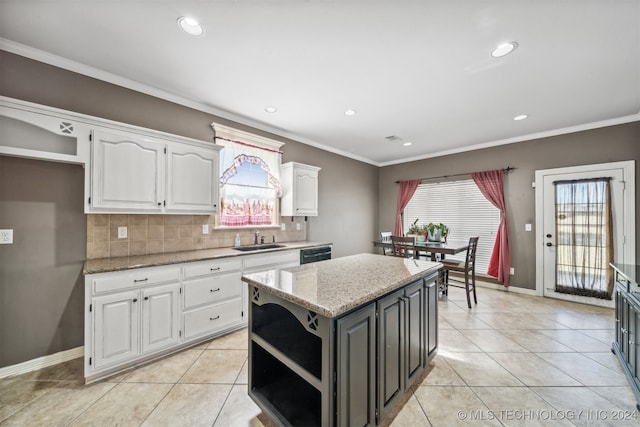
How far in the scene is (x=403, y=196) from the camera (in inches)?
227

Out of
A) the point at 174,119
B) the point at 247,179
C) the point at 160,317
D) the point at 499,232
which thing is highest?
the point at 174,119

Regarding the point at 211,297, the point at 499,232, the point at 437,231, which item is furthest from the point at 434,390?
the point at 499,232

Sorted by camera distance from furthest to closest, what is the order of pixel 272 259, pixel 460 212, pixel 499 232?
1. pixel 460 212
2. pixel 499 232
3. pixel 272 259

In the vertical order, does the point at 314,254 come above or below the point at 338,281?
below

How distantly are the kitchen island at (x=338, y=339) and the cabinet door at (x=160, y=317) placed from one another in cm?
110

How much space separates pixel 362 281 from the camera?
5.12ft

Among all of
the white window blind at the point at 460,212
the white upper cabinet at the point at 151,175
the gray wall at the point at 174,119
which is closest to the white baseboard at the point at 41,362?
the white upper cabinet at the point at 151,175

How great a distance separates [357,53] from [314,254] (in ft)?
8.42

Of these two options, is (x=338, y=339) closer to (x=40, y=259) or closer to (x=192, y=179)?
(x=192, y=179)

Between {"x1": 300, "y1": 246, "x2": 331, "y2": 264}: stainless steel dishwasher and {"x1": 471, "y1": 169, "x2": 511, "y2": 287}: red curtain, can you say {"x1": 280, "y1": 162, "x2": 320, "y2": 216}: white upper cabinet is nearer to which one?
{"x1": 300, "y1": 246, "x2": 331, "y2": 264}: stainless steel dishwasher

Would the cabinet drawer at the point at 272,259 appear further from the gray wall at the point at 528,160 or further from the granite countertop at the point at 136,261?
the gray wall at the point at 528,160

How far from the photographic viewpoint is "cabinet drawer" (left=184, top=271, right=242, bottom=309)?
241 centimetres

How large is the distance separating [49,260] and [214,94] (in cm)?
225

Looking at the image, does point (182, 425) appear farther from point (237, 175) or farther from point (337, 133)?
point (337, 133)
